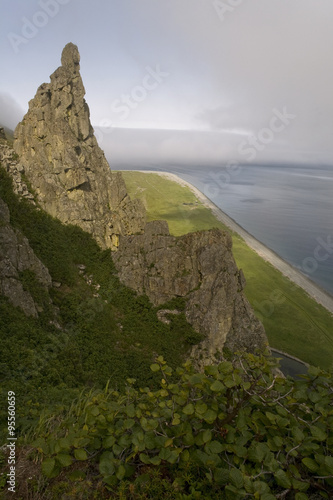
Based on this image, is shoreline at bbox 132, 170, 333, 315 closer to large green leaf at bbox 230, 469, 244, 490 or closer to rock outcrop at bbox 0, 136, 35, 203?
rock outcrop at bbox 0, 136, 35, 203

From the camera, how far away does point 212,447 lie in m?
3.32

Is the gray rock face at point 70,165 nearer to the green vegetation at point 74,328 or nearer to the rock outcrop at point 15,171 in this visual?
the rock outcrop at point 15,171

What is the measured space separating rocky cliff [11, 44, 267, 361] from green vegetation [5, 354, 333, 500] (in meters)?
31.6

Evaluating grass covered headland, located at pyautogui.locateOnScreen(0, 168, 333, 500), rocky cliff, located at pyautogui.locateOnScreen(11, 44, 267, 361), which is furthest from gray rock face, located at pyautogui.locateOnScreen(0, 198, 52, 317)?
grass covered headland, located at pyautogui.locateOnScreen(0, 168, 333, 500)

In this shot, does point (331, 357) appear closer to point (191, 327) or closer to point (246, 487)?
point (191, 327)

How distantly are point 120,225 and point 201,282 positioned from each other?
61.5 ft

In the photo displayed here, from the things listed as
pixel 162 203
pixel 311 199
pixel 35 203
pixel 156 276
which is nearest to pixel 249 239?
pixel 162 203

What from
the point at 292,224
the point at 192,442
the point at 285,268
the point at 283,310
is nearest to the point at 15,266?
the point at 192,442

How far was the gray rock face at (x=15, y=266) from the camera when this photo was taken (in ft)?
76.8

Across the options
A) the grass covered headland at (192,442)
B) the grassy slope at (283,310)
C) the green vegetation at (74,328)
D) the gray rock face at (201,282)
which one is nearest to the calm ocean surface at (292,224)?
the grassy slope at (283,310)

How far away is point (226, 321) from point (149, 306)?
11.1 metres

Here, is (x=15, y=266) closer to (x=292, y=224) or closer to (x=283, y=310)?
(x=283, y=310)

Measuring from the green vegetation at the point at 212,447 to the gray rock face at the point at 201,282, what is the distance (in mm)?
31535

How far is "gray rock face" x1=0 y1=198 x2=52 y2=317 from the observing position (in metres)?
23.4
